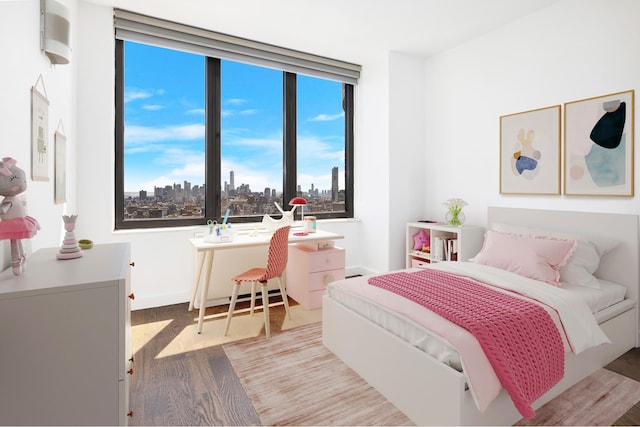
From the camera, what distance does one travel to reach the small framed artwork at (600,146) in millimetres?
2598

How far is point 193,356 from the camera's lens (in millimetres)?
2463

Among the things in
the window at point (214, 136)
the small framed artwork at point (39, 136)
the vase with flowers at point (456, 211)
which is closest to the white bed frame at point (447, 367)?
the vase with flowers at point (456, 211)

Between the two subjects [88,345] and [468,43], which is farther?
[468,43]

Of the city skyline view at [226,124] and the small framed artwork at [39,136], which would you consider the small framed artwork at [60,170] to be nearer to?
the small framed artwork at [39,136]

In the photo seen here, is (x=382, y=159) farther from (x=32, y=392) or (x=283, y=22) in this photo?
(x=32, y=392)

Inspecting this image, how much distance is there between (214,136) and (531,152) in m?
3.18

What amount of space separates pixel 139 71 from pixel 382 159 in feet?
9.19

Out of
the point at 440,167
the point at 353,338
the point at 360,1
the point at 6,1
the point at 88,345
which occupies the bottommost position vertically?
the point at 353,338

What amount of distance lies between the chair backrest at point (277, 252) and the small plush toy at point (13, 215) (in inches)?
66.4

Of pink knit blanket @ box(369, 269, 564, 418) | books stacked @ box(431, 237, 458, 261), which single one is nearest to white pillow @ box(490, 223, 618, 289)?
pink knit blanket @ box(369, 269, 564, 418)

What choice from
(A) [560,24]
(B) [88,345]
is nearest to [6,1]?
(B) [88,345]

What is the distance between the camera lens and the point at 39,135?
1.84m

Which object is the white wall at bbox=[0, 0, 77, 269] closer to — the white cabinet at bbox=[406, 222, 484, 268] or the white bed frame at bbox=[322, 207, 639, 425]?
the white bed frame at bbox=[322, 207, 639, 425]

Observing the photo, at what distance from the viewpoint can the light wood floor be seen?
1809 mm
